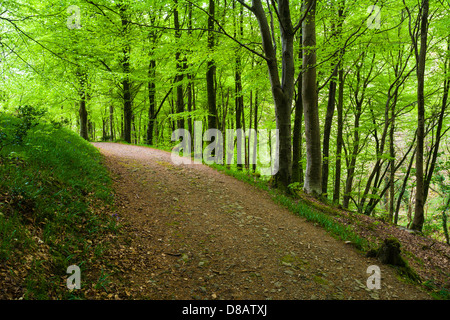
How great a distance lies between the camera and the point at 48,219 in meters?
3.63

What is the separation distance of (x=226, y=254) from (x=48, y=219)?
3.05 meters

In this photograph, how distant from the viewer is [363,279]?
4133 mm

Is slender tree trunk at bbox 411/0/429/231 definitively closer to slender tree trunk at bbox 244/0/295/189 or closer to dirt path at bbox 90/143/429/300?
slender tree trunk at bbox 244/0/295/189

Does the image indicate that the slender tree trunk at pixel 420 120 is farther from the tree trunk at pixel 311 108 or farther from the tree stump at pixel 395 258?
the tree stump at pixel 395 258

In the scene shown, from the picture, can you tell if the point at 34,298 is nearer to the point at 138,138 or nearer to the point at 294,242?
the point at 294,242

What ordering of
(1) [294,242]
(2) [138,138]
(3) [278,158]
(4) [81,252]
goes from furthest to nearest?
(2) [138,138] < (3) [278,158] < (1) [294,242] < (4) [81,252]

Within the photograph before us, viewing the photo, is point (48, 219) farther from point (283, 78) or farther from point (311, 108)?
point (311, 108)

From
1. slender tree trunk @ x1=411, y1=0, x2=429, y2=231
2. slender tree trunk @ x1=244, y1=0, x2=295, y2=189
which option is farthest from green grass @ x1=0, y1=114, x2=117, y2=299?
slender tree trunk @ x1=411, y1=0, x2=429, y2=231

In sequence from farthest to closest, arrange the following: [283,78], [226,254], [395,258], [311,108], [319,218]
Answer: [311,108]
[283,78]
[319,218]
[395,258]
[226,254]

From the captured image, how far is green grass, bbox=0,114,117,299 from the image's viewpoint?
9.05 ft

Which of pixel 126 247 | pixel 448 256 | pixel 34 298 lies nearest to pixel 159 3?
pixel 126 247

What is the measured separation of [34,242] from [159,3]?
11.5 meters

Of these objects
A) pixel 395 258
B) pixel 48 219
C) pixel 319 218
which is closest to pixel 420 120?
pixel 319 218

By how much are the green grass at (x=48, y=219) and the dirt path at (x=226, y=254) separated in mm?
547
